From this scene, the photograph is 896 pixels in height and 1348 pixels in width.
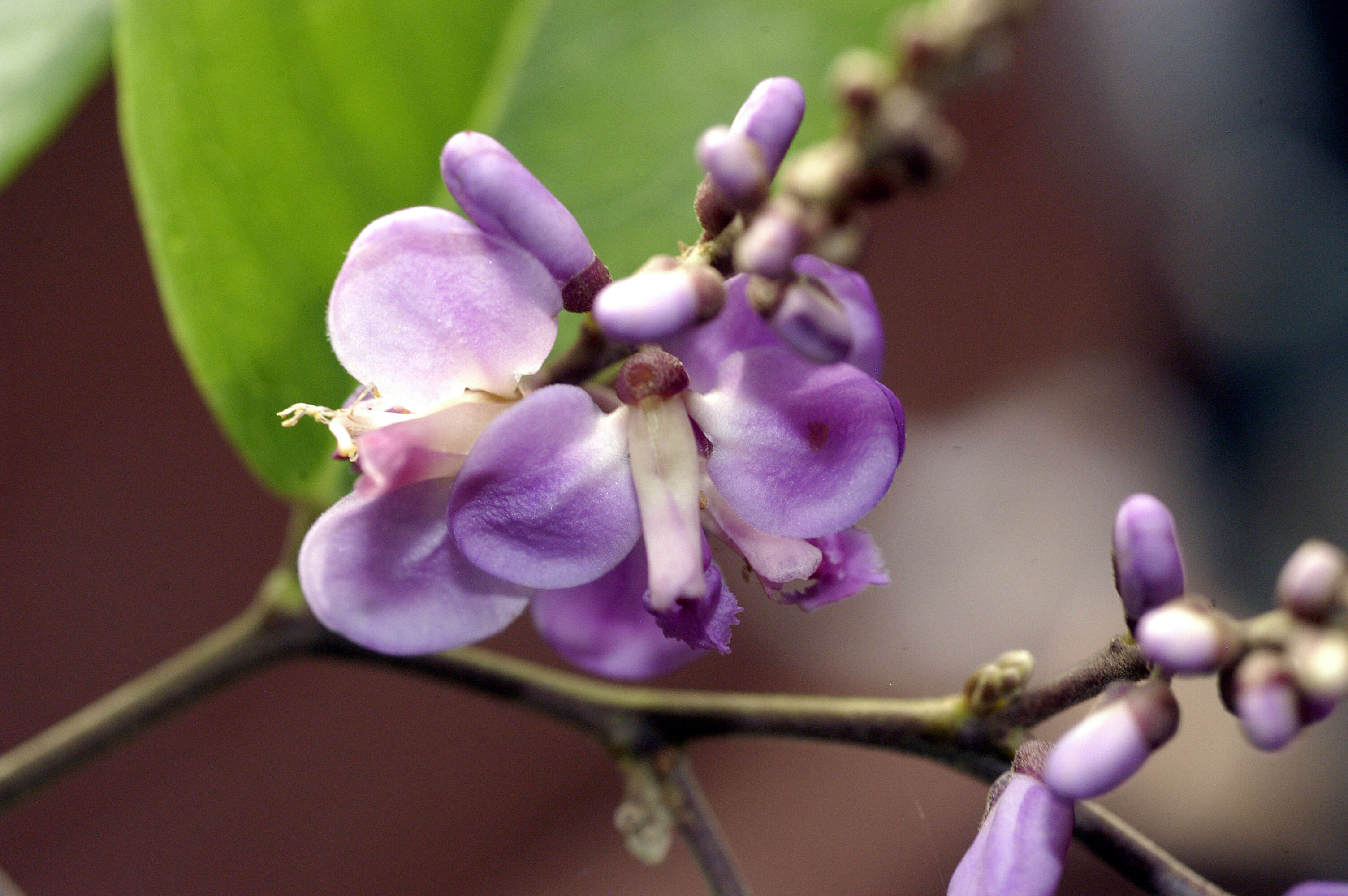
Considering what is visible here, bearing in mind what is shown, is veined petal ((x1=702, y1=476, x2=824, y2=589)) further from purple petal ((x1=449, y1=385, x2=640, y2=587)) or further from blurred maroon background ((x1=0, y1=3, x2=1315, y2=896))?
blurred maroon background ((x1=0, y1=3, x2=1315, y2=896))

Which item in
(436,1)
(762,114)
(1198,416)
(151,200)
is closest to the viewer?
(762,114)

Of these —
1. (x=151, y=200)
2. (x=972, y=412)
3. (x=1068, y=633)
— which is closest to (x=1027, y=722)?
(x=151, y=200)

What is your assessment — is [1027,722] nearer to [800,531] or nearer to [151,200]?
[800,531]

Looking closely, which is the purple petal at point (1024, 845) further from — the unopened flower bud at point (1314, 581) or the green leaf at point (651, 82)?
the green leaf at point (651, 82)

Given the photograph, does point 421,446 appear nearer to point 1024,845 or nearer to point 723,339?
point 723,339

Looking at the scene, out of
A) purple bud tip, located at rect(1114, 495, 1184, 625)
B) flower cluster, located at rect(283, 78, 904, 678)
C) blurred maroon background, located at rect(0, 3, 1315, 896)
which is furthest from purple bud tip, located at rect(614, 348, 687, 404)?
blurred maroon background, located at rect(0, 3, 1315, 896)

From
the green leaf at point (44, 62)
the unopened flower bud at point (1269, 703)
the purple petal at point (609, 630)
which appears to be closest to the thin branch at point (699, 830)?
the purple petal at point (609, 630)

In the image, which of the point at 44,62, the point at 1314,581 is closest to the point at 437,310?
the point at 1314,581
